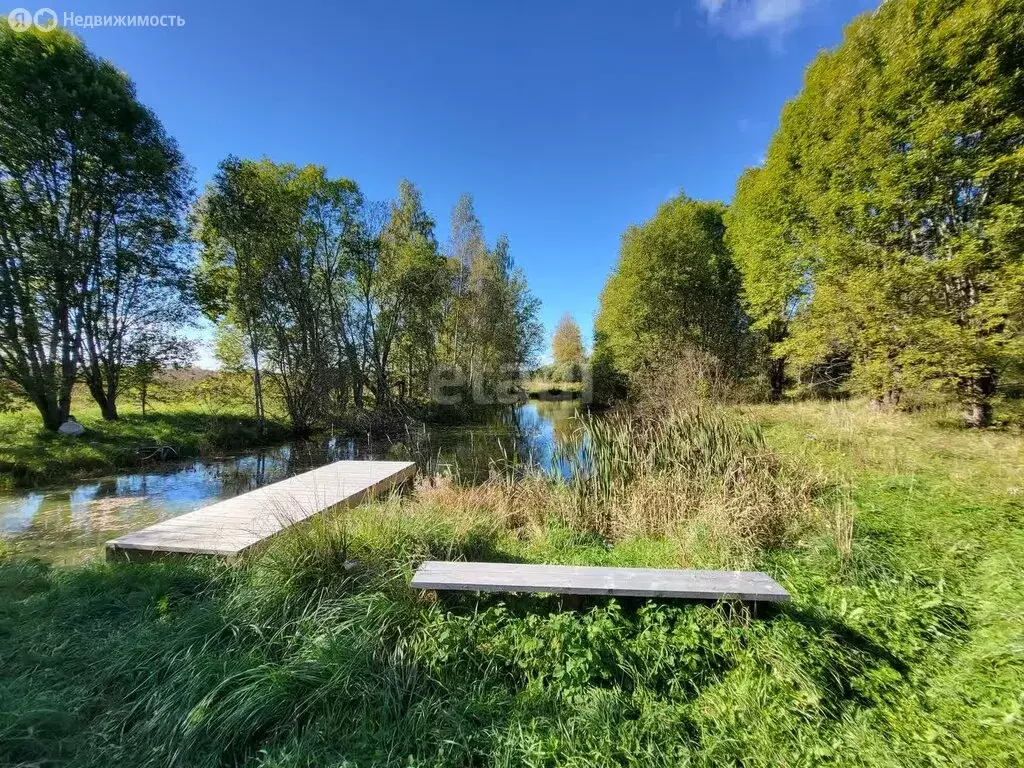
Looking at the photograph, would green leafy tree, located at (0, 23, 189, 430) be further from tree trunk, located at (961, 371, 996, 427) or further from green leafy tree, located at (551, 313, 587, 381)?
green leafy tree, located at (551, 313, 587, 381)

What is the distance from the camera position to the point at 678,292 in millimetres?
17781

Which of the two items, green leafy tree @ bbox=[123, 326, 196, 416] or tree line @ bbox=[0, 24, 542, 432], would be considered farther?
green leafy tree @ bbox=[123, 326, 196, 416]

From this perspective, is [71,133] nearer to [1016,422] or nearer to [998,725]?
[998,725]

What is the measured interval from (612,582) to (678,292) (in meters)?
17.7

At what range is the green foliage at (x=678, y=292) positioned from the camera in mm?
17281

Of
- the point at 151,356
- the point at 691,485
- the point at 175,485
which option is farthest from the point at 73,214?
the point at 691,485

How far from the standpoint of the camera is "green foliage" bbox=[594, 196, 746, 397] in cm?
1728

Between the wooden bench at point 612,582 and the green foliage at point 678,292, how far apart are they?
14.9 metres

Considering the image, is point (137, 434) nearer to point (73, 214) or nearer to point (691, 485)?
point (73, 214)

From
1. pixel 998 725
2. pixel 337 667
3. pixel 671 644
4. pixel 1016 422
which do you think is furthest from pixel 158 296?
pixel 1016 422

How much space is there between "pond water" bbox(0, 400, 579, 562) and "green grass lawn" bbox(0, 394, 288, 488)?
0.56 metres

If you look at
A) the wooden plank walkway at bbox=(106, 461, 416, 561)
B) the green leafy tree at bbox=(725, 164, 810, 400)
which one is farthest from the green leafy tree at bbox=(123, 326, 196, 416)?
the green leafy tree at bbox=(725, 164, 810, 400)

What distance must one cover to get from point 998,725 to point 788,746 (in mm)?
1058

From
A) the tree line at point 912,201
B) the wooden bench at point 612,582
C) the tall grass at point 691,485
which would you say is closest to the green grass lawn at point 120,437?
the wooden bench at point 612,582
